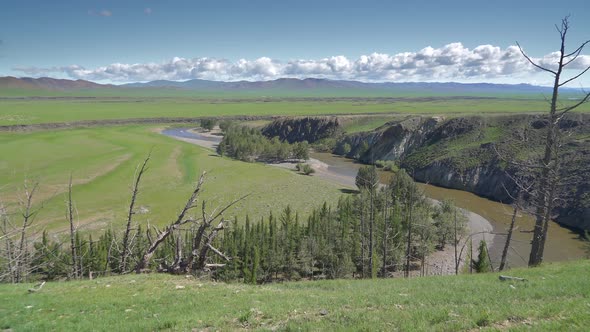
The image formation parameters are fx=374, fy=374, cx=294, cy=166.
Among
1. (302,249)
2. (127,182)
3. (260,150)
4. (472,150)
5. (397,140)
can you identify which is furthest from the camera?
(260,150)

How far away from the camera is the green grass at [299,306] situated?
1093 centimetres

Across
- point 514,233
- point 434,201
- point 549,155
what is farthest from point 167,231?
point 434,201

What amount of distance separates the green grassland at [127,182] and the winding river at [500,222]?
73.8 feet

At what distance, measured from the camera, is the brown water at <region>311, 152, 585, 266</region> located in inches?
2218

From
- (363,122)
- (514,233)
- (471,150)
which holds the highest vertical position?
(363,122)

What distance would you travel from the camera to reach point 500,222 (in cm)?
7225

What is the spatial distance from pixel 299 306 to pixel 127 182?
84.4 metres

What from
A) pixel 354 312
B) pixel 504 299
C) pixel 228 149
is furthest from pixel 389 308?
pixel 228 149

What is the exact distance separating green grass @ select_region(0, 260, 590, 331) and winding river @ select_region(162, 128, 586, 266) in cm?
660

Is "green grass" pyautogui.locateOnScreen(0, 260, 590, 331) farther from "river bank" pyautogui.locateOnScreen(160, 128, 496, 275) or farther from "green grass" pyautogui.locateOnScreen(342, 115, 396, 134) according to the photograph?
"green grass" pyautogui.locateOnScreen(342, 115, 396, 134)

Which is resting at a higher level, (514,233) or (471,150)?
(471,150)

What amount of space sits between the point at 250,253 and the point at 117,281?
28022 mm

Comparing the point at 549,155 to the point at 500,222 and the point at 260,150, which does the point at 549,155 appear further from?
the point at 260,150

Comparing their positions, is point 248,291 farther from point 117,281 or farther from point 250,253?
point 250,253
